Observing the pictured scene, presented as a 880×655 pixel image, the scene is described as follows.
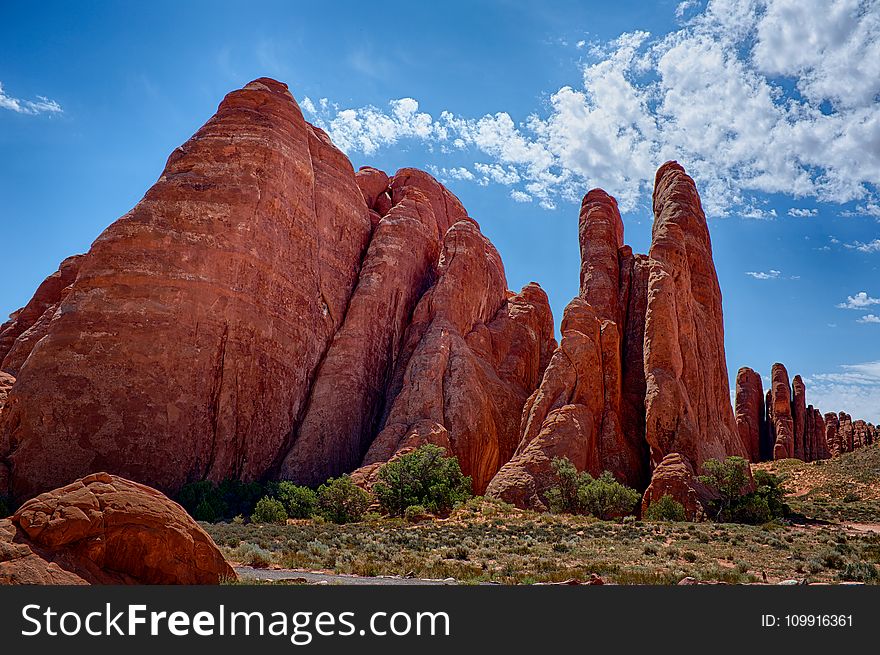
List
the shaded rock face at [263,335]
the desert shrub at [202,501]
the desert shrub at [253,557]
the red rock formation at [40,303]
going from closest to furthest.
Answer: the desert shrub at [253,557] < the desert shrub at [202,501] < the shaded rock face at [263,335] < the red rock formation at [40,303]

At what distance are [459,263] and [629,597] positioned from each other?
1802 inches

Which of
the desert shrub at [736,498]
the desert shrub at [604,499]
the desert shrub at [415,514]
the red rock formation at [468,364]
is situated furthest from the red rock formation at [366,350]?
the desert shrub at [736,498]

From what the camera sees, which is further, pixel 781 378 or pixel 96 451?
pixel 781 378

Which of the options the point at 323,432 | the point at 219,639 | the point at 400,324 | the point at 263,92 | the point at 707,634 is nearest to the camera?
the point at 219,639

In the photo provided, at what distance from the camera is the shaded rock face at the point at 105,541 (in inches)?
345

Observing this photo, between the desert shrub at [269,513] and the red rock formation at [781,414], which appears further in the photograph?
the red rock formation at [781,414]

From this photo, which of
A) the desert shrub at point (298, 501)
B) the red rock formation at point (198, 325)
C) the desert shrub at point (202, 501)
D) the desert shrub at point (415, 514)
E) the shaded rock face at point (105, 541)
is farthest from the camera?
the desert shrub at point (298, 501)

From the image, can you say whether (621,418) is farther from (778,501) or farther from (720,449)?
(778,501)

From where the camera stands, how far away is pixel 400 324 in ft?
167

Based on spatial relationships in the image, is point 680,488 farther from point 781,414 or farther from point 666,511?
point 781,414

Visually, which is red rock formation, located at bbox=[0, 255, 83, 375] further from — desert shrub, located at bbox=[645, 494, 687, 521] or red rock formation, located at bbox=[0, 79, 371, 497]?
desert shrub, located at bbox=[645, 494, 687, 521]

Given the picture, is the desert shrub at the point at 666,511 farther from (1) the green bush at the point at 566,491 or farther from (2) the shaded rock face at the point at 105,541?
(2) the shaded rock face at the point at 105,541

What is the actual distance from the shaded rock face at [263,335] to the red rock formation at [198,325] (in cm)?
11

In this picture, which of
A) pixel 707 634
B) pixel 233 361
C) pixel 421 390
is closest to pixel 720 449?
pixel 421 390
